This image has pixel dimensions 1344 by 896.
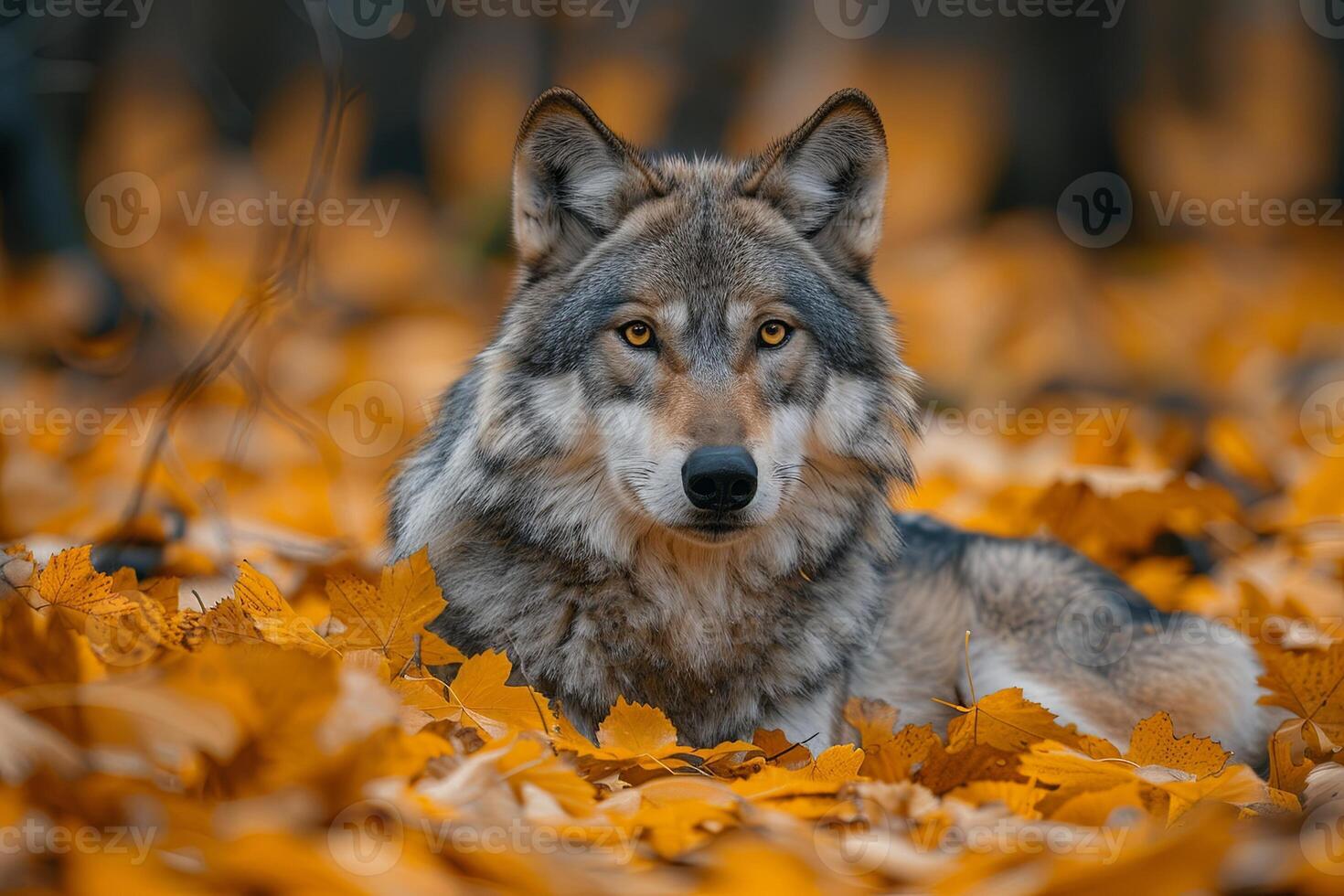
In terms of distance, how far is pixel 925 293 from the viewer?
338 inches

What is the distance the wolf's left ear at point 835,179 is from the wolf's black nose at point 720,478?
3.39ft

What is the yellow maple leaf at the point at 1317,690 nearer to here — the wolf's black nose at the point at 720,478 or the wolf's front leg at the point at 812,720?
the wolf's front leg at the point at 812,720

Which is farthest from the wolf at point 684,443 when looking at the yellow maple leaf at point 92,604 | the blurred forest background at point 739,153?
the blurred forest background at point 739,153

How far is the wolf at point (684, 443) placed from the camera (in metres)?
3.11

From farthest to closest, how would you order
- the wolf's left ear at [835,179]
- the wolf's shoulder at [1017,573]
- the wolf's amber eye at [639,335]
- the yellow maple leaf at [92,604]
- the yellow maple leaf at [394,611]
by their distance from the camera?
the wolf's shoulder at [1017,573], the wolf's left ear at [835,179], the wolf's amber eye at [639,335], the yellow maple leaf at [394,611], the yellow maple leaf at [92,604]

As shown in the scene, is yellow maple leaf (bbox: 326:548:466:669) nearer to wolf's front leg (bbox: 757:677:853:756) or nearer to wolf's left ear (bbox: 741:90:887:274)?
wolf's front leg (bbox: 757:677:853:756)

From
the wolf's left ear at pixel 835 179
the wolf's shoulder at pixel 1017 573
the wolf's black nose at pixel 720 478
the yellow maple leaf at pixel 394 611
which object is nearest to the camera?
the yellow maple leaf at pixel 394 611

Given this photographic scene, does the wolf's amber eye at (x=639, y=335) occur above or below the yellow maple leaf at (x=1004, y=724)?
above

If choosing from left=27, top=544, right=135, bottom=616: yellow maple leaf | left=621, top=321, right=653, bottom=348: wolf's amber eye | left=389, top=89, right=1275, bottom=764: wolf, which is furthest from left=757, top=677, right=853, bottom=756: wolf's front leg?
left=27, top=544, right=135, bottom=616: yellow maple leaf

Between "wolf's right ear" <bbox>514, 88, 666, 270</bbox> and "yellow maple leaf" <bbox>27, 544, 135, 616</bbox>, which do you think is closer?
"yellow maple leaf" <bbox>27, 544, 135, 616</bbox>

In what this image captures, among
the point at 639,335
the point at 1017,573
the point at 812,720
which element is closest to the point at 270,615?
the point at 639,335

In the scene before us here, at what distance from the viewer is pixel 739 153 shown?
28.9ft

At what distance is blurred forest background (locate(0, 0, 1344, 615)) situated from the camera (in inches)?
231

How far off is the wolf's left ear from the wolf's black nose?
1.03 meters
